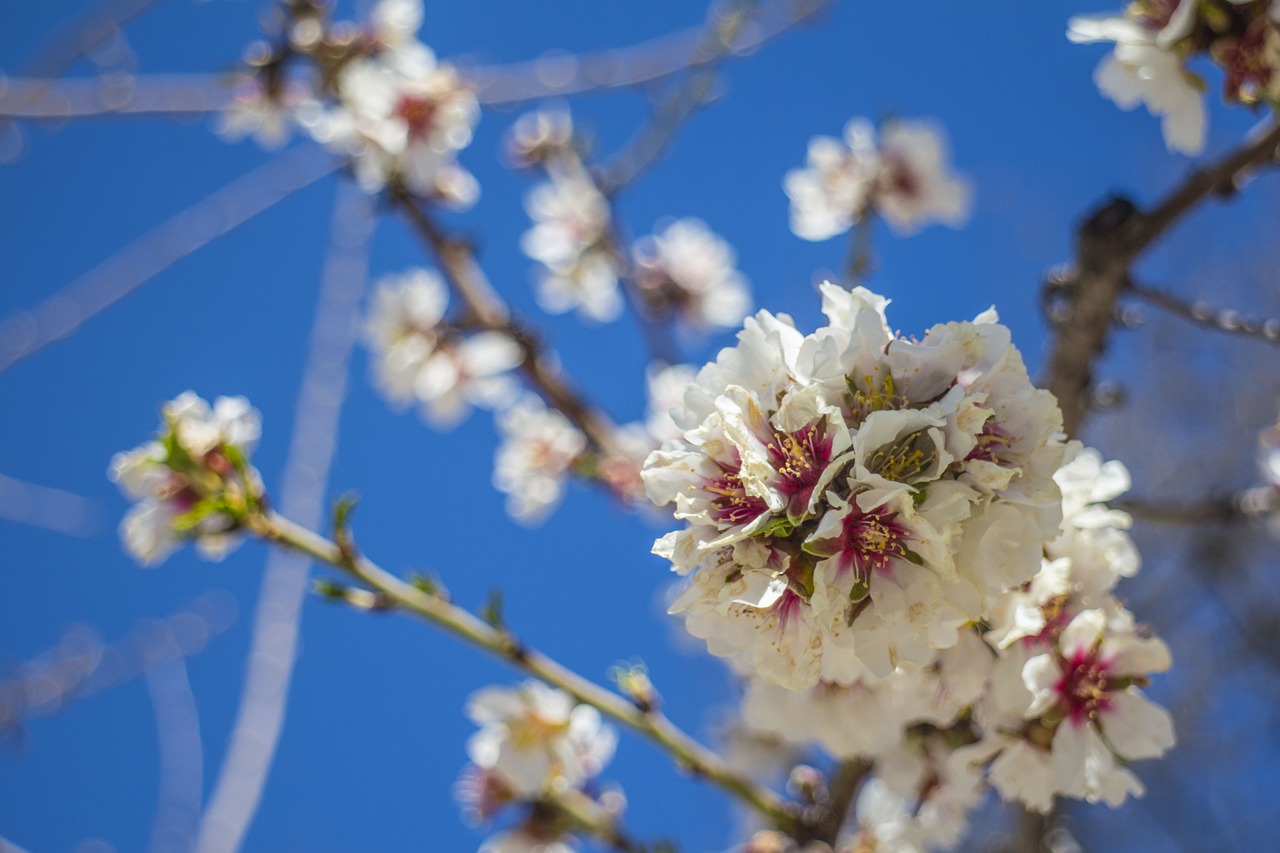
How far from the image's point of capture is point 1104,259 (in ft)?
3.89

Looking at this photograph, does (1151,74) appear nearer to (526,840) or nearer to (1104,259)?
(1104,259)

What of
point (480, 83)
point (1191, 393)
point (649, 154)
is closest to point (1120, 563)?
point (649, 154)

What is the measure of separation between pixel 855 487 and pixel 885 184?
5.31 feet

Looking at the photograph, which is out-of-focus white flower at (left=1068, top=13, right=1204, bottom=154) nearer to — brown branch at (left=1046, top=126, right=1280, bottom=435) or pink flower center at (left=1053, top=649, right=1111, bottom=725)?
brown branch at (left=1046, top=126, right=1280, bottom=435)

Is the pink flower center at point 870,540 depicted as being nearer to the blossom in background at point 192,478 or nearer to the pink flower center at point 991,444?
the pink flower center at point 991,444

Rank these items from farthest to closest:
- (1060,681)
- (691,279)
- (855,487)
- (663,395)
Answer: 1. (691,279)
2. (663,395)
3. (1060,681)
4. (855,487)

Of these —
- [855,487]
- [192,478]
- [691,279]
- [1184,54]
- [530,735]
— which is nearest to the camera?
[855,487]

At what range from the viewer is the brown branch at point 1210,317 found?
112 centimetres

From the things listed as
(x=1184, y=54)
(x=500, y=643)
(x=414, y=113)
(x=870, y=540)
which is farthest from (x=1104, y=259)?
(x=414, y=113)

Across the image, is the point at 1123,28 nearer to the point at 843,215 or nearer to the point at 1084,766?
the point at 1084,766

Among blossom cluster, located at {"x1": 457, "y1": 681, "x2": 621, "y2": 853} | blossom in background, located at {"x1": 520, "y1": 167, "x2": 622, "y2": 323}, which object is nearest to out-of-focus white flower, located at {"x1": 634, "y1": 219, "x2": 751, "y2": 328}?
blossom in background, located at {"x1": 520, "y1": 167, "x2": 622, "y2": 323}

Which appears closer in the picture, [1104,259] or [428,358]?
[1104,259]

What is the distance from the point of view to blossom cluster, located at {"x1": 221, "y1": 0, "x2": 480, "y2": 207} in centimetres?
213

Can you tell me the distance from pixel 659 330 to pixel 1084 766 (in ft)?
5.96
